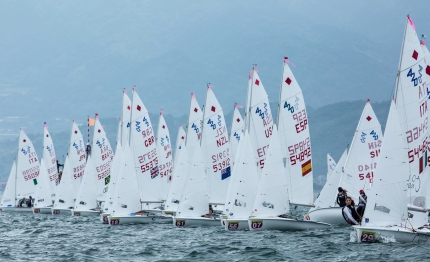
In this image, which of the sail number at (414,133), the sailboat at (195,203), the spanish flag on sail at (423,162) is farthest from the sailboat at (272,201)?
the spanish flag on sail at (423,162)

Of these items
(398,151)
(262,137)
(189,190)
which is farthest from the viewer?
(262,137)

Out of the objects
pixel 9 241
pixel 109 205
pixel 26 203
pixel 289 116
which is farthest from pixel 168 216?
pixel 26 203

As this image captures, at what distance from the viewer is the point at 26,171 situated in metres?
68.4

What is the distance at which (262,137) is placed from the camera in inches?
1663

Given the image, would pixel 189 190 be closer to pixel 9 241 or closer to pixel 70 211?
pixel 9 241

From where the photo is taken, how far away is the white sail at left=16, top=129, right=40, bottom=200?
2682 inches

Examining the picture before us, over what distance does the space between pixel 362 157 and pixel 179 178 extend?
8746 mm

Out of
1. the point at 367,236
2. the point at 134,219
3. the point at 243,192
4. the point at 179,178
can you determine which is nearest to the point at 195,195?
the point at 243,192

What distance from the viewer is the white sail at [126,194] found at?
41750 mm

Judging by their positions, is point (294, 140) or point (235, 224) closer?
point (235, 224)

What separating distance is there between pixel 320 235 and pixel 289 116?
9.35 metres

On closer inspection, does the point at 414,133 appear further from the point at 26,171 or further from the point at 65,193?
the point at 26,171

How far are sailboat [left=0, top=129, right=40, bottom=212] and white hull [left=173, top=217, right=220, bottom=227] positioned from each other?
31.8 metres

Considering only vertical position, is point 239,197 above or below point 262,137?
below
